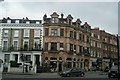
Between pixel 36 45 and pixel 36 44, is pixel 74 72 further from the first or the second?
pixel 36 44

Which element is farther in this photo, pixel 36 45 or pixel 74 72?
pixel 36 45

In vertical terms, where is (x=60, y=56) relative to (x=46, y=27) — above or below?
below

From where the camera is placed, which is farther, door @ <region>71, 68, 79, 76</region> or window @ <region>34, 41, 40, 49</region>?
window @ <region>34, 41, 40, 49</region>

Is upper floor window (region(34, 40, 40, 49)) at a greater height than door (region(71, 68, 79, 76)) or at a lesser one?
greater

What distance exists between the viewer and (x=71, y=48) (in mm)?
64250

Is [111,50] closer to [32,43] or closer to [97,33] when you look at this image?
[97,33]

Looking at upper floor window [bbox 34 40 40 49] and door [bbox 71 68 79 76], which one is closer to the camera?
door [bbox 71 68 79 76]

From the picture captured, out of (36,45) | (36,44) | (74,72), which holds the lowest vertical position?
(74,72)

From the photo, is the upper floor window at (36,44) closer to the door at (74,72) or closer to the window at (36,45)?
the window at (36,45)

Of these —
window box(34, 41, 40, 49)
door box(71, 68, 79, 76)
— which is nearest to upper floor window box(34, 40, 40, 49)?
window box(34, 41, 40, 49)

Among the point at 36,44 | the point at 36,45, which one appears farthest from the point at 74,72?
the point at 36,44

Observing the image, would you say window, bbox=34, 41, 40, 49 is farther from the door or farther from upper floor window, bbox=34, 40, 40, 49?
the door

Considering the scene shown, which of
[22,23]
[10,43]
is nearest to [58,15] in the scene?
[22,23]

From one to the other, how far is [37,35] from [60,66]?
8.51 meters
